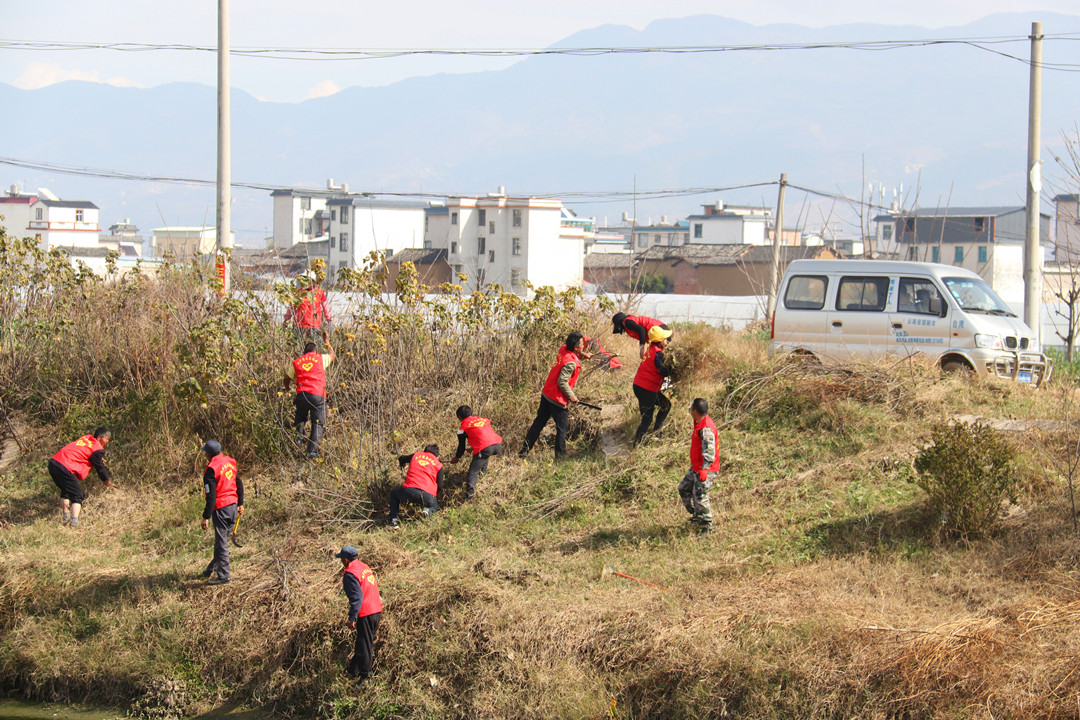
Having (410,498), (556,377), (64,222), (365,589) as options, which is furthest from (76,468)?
(64,222)

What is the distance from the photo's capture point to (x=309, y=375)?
445 inches

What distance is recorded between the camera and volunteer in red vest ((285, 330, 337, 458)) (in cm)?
1130

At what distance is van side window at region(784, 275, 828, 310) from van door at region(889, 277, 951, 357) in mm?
1046

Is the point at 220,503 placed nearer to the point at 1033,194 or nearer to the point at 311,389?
the point at 311,389

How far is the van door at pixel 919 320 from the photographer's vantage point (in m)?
12.2

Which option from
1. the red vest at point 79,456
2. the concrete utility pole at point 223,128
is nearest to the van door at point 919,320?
the concrete utility pole at point 223,128

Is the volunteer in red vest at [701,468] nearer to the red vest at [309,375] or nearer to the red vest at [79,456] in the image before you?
the red vest at [309,375]

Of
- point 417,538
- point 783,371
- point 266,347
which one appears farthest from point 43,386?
point 783,371

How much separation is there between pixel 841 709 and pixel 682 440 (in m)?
4.52

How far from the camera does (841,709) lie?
22.2 feet

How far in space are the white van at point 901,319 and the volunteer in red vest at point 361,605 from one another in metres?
6.77

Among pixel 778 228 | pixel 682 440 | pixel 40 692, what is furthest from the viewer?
pixel 778 228

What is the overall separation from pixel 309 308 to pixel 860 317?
24.7 ft

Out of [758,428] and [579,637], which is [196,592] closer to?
[579,637]
